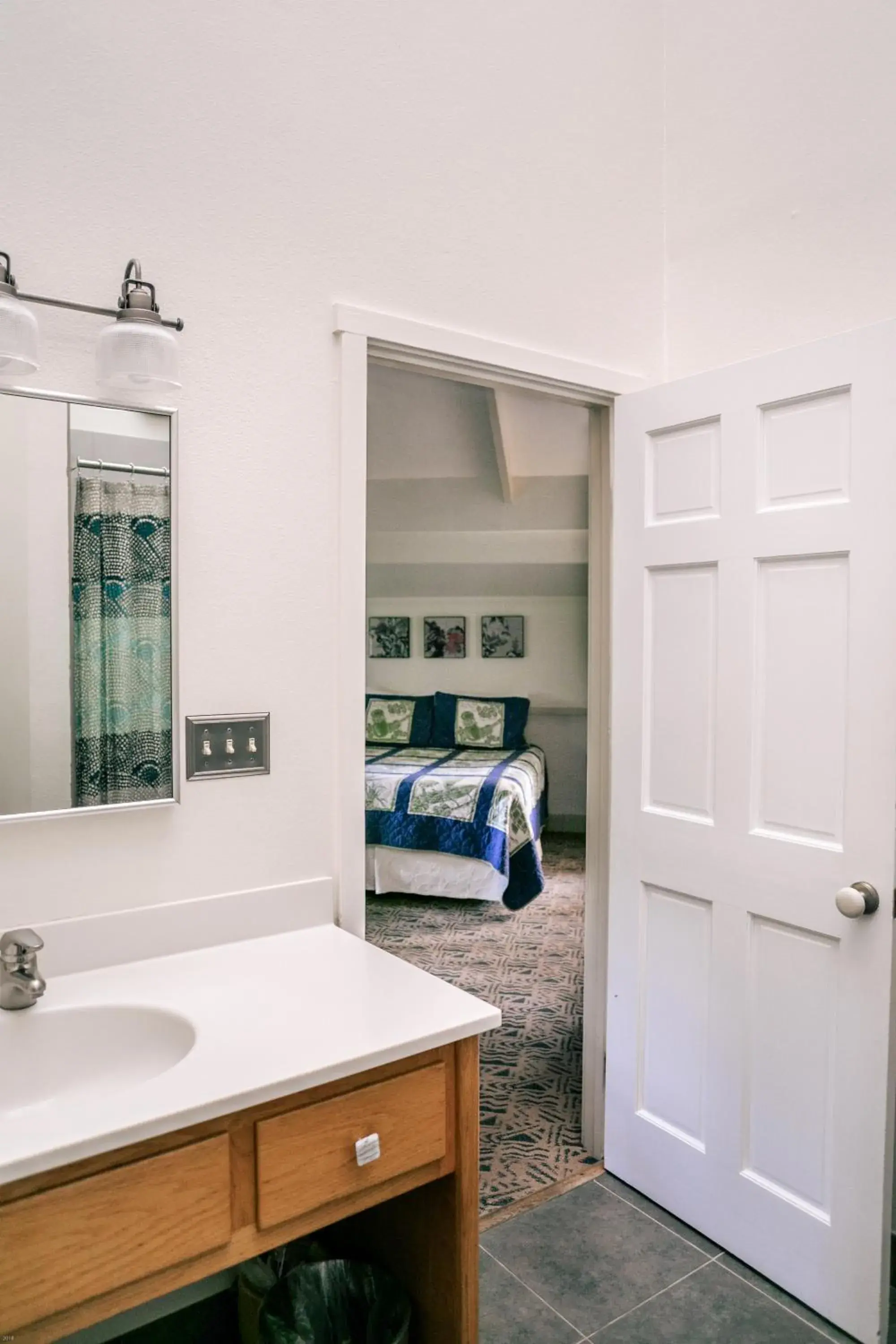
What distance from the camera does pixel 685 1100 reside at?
7.04 ft

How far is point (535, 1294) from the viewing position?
1929mm

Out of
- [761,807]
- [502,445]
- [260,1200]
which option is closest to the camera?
[260,1200]

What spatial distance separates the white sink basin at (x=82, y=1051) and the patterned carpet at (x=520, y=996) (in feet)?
3.90

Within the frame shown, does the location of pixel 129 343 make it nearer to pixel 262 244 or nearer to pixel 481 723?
pixel 262 244

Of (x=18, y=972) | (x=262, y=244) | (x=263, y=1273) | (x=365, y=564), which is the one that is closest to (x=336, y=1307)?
(x=263, y=1273)

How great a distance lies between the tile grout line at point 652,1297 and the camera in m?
1.82

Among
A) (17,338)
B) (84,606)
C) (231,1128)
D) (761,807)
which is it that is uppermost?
(17,338)

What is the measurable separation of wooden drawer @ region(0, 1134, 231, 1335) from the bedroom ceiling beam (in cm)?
391

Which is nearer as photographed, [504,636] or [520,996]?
[520,996]

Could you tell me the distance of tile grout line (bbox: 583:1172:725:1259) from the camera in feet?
6.75

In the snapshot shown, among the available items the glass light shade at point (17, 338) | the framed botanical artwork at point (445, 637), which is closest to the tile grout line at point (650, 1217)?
the glass light shade at point (17, 338)

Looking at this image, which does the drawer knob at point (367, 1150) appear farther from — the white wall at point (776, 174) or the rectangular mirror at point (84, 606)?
the white wall at point (776, 174)

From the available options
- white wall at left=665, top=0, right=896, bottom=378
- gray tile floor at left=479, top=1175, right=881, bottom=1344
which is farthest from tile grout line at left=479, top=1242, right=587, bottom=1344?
white wall at left=665, top=0, right=896, bottom=378

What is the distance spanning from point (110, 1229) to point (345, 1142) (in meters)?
0.33
